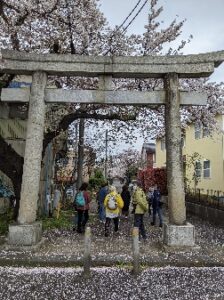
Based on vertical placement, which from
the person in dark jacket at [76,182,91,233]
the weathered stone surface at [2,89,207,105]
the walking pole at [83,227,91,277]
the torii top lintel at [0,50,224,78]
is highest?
the torii top lintel at [0,50,224,78]

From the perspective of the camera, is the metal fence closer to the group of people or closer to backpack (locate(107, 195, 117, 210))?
the group of people

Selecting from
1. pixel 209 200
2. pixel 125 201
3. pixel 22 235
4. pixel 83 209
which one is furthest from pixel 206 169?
pixel 22 235

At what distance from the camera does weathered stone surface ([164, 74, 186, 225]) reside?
10164 millimetres

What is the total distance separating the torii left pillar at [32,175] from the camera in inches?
Result: 380

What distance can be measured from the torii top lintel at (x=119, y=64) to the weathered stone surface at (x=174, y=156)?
442 millimetres

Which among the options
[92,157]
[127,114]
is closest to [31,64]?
[127,114]

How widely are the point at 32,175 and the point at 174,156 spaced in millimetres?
4207

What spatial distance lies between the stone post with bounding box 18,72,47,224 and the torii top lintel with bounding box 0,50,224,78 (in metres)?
0.41

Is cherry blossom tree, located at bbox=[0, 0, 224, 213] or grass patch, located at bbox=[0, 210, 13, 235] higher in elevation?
cherry blossom tree, located at bbox=[0, 0, 224, 213]

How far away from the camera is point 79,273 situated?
7.83 meters

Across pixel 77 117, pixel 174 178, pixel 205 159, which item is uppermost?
pixel 77 117

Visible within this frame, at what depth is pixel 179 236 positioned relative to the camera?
9844 mm

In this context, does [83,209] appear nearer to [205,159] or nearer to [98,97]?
[98,97]

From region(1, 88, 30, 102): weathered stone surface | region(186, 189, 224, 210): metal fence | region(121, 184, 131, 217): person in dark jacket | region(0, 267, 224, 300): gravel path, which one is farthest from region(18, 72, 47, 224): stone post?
region(186, 189, 224, 210): metal fence
